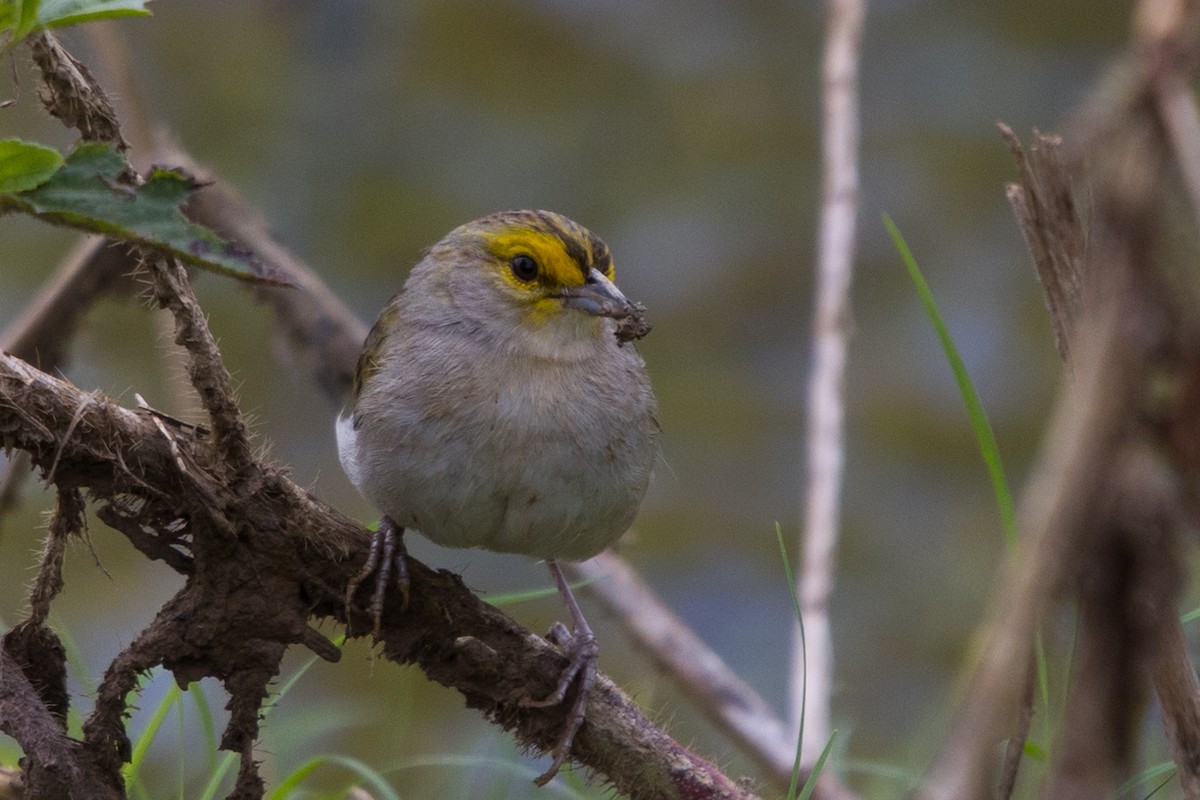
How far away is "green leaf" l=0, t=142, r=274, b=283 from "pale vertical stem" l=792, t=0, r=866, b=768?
278 centimetres

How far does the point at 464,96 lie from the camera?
943cm

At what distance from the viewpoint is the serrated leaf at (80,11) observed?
74.3 inches

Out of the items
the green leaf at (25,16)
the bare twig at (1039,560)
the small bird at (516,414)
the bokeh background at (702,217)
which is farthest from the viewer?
the bokeh background at (702,217)

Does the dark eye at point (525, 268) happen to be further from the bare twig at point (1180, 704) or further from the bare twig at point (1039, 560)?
the bare twig at point (1039, 560)

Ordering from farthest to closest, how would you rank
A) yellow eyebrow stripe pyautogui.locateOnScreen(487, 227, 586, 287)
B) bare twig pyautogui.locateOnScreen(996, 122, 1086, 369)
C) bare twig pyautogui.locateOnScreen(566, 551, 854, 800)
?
1. bare twig pyautogui.locateOnScreen(566, 551, 854, 800)
2. yellow eyebrow stripe pyautogui.locateOnScreen(487, 227, 586, 287)
3. bare twig pyautogui.locateOnScreen(996, 122, 1086, 369)

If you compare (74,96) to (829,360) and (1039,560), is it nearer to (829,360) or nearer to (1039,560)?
(1039,560)

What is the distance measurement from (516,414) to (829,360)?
1.68 m

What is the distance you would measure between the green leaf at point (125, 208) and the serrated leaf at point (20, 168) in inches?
0.7

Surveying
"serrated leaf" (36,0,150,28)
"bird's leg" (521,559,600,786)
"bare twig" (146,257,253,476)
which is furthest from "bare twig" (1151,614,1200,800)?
"serrated leaf" (36,0,150,28)

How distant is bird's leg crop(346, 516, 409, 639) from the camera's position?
263cm

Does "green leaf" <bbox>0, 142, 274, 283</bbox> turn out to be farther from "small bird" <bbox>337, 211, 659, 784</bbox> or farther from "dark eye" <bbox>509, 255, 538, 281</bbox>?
"dark eye" <bbox>509, 255, 538, 281</bbox>

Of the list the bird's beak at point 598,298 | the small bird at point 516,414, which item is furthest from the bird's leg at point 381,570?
the bird's beak at point 598,298

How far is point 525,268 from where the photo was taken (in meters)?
3.79

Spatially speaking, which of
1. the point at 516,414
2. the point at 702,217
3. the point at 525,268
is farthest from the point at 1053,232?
the point at 702,217
